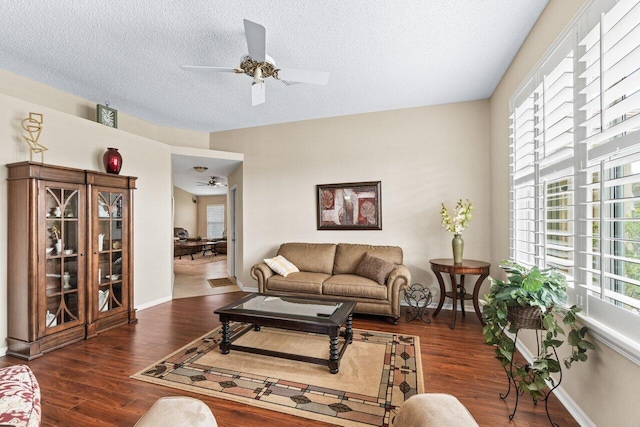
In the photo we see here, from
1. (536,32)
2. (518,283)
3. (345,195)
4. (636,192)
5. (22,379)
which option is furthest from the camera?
(345,195)

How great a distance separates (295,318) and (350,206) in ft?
8.16

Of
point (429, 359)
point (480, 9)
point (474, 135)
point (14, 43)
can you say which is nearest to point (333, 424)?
point (429, 359)

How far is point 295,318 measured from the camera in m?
2.52

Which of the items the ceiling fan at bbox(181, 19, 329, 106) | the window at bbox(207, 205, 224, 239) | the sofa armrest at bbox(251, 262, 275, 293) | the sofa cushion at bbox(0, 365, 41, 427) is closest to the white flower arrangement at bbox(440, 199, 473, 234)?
the ceiling fan at bbox(181, 19, 329, 106)

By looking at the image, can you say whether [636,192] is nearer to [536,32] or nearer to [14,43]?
[536,32]

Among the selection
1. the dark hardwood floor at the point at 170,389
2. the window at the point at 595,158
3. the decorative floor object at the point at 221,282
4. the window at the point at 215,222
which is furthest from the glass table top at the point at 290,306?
the window at the point at 215,222

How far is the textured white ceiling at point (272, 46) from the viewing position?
89.0 inches

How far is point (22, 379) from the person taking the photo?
Result: 4.50ft

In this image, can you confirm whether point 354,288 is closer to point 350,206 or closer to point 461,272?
point 461,272

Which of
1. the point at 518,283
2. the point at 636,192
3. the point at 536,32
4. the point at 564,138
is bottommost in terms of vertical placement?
the point at 518,283

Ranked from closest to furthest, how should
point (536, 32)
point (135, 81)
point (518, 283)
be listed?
point (518, 283) → point (536, 32) → point (135, 81)

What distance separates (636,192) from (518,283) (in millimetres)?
748

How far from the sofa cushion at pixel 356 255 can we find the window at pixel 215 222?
9.33 meters

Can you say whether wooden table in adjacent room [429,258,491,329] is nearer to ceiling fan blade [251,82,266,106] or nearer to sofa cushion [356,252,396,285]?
sofa cushion [356,252,396,285]
